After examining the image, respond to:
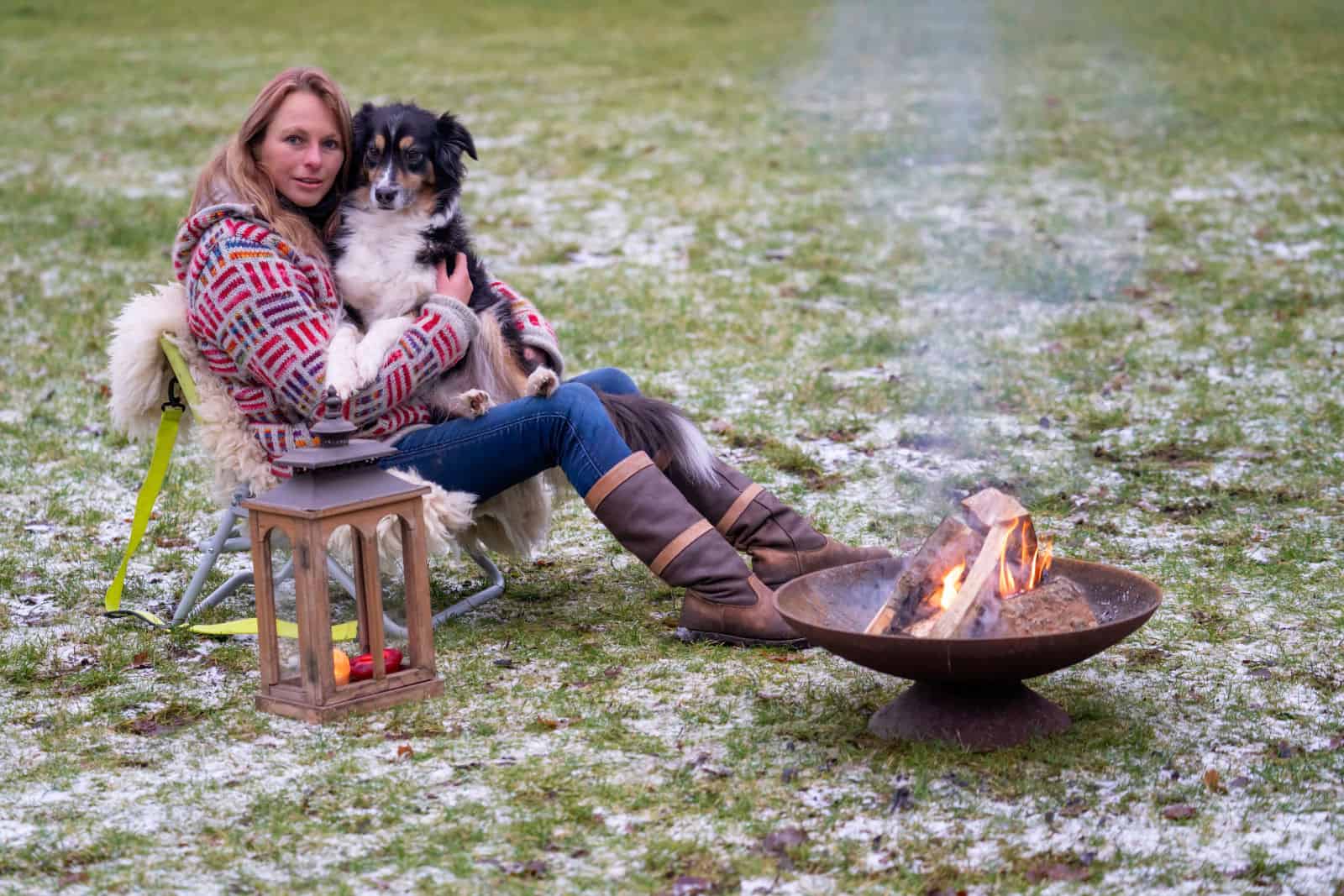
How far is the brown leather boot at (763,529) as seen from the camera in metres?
4.25

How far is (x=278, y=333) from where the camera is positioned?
3945 mm

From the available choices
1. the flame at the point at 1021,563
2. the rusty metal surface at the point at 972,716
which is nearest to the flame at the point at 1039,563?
the flame at the point at 1021,563

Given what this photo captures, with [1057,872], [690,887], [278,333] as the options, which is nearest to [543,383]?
[278,333]

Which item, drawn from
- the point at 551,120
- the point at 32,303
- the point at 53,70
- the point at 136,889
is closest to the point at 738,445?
the point at 136,889

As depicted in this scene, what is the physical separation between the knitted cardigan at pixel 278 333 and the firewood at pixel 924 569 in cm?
145

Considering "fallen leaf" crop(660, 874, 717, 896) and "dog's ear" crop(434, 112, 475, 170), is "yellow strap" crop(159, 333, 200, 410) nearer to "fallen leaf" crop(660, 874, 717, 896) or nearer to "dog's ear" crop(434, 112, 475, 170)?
"dog's ear" crop(434, 112, 475, 170)

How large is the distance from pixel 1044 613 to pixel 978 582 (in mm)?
155

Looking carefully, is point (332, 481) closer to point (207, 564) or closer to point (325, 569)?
point (325, 569)

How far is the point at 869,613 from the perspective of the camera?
3746mm

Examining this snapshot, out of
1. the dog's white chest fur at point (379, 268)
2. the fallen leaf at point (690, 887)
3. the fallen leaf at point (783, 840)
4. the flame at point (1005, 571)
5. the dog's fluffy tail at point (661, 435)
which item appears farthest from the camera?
the dog's white chest fur at point (379, 268)

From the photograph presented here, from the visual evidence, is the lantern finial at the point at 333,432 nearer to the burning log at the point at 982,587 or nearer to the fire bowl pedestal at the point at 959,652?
the fire bowl pedestal at the point at 959,652

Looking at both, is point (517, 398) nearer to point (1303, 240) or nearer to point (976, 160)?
point (1303, 240)

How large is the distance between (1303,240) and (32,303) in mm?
7451

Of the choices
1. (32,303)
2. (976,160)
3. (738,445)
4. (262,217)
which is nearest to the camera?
(262,217)
